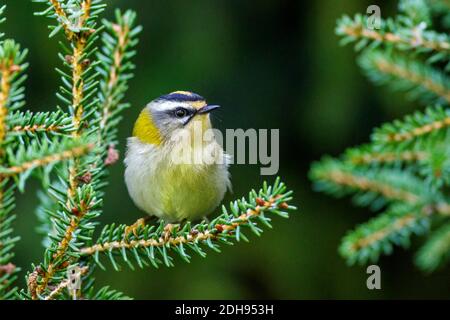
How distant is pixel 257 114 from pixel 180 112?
0.72m

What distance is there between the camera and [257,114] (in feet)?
12.2

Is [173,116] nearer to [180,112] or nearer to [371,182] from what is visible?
[180,112]

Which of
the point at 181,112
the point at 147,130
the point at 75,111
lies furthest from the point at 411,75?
the point at 147,130

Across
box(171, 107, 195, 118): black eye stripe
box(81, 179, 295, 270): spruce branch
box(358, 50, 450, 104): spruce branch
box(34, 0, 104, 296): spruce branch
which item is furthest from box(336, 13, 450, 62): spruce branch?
box(171, 107, 195, 118): black eye stripe

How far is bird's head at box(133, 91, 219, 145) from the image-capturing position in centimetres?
309

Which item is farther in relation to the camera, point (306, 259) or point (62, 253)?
point (306, 259)

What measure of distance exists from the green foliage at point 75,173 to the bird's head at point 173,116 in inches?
44.0

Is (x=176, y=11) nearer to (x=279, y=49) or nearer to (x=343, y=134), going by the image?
(x=279, y=49)

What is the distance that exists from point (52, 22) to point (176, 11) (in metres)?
0.74

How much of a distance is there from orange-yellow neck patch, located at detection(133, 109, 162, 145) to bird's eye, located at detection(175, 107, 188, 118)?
0.14 meters

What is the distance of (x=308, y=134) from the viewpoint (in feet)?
11.7

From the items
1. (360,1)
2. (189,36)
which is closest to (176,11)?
(189,36)

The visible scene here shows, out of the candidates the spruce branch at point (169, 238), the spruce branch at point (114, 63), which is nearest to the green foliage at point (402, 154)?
the spruce branch at point (169, 238)

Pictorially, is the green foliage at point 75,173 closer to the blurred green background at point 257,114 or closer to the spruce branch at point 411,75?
the spruce branch at point 411,75
